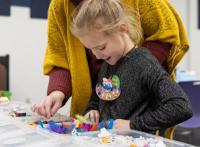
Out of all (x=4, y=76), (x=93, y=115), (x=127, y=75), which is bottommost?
(x=4, y=76)

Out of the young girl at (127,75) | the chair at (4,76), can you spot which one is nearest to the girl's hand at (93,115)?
the young girl at (127,75)

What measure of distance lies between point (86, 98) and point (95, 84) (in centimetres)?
5

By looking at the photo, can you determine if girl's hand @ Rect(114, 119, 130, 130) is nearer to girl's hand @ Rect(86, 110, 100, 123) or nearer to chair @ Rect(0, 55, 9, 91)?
girl's hand @ Rect(86, 110, 100, 123)

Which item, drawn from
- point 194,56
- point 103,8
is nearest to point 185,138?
point 194,56

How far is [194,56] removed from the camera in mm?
4062

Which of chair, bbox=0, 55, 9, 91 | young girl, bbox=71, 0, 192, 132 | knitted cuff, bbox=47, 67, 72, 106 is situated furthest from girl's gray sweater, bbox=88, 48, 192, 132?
chair, bbox=0, 55, 9, 91

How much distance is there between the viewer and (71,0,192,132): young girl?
0.77m

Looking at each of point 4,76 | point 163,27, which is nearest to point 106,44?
point 163,27

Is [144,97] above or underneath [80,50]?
underneath

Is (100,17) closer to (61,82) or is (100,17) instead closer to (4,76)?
(61,82)

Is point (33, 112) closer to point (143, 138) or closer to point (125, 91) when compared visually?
point (125, 91)

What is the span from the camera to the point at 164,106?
2.54 feet

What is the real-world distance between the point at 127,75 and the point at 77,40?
20 centimetres

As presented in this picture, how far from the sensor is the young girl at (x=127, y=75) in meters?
0.77
